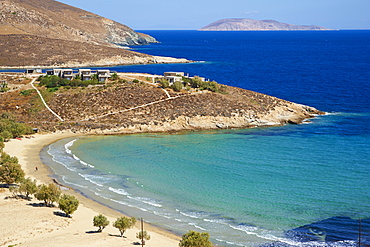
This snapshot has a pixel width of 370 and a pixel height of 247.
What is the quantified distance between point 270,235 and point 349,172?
643 inches

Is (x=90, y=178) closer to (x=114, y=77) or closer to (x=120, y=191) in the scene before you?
(x=120, y=191)

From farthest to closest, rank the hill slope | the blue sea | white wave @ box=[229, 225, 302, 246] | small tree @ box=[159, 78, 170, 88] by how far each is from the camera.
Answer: the hill slope < small tree @ box=[159, 78, 170, 88] < the blue sea < white wave @ box=[229, 225, 302, 246]

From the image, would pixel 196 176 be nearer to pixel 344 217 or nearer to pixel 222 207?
pixel 222 207

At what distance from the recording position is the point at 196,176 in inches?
1705

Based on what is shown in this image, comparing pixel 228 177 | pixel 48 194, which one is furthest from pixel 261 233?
pixel 48 194

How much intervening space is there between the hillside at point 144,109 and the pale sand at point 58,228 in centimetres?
2606

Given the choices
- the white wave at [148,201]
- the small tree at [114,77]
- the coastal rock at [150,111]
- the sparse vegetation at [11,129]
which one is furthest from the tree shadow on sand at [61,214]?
the small tree at [114,77]

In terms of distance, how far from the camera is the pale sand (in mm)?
28766

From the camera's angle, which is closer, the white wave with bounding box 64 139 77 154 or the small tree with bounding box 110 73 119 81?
the white wave with bounding box 64 139 77 154

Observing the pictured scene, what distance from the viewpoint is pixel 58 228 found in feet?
→ 102

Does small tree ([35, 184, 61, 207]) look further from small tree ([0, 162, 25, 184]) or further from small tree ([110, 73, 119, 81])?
small tree ([110, 73, 119, 81])

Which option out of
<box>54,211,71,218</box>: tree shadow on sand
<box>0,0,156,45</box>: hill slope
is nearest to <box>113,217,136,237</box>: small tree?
<box>54,211,71,218</box>: tree shadow on sand

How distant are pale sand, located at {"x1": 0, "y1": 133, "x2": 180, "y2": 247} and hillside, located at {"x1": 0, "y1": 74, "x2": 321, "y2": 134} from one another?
2606 cm

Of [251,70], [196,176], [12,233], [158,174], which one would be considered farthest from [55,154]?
[251,70]
